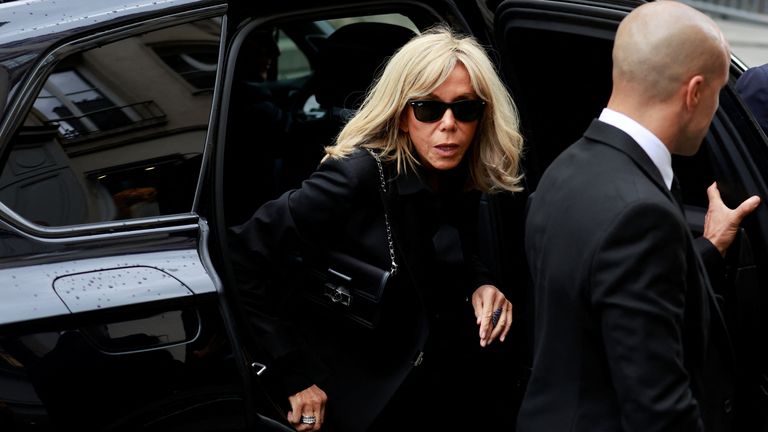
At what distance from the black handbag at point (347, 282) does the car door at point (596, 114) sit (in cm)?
65

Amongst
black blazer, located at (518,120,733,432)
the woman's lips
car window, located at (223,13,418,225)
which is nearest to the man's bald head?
black blazer, located at (518,120,733,432)

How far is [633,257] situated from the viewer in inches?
68.6

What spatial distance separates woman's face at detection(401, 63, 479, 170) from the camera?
2.56 m

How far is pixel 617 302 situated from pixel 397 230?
36.1 inches

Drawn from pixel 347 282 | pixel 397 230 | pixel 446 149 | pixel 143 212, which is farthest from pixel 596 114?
pixel 143 212

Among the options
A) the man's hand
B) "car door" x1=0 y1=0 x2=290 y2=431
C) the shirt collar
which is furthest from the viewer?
the man's hand

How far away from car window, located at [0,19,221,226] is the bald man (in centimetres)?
89

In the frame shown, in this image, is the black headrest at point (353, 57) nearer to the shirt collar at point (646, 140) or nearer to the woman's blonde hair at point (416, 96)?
the woman's blonde hair at point (416, 96)

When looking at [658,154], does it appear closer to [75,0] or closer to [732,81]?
[732,81]

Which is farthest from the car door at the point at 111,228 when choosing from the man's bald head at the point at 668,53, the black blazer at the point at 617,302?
the man's bald head at the point at 668,53

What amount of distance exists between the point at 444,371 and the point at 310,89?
1920 mm

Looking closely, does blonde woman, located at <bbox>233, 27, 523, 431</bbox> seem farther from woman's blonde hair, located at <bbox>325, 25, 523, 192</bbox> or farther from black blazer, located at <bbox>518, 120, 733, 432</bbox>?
black blazer, located at <bbox>518, 120, 733, 432</bbox>

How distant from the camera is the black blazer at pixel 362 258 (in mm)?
2547

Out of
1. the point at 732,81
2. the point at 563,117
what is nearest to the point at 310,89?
the point at 563,117
